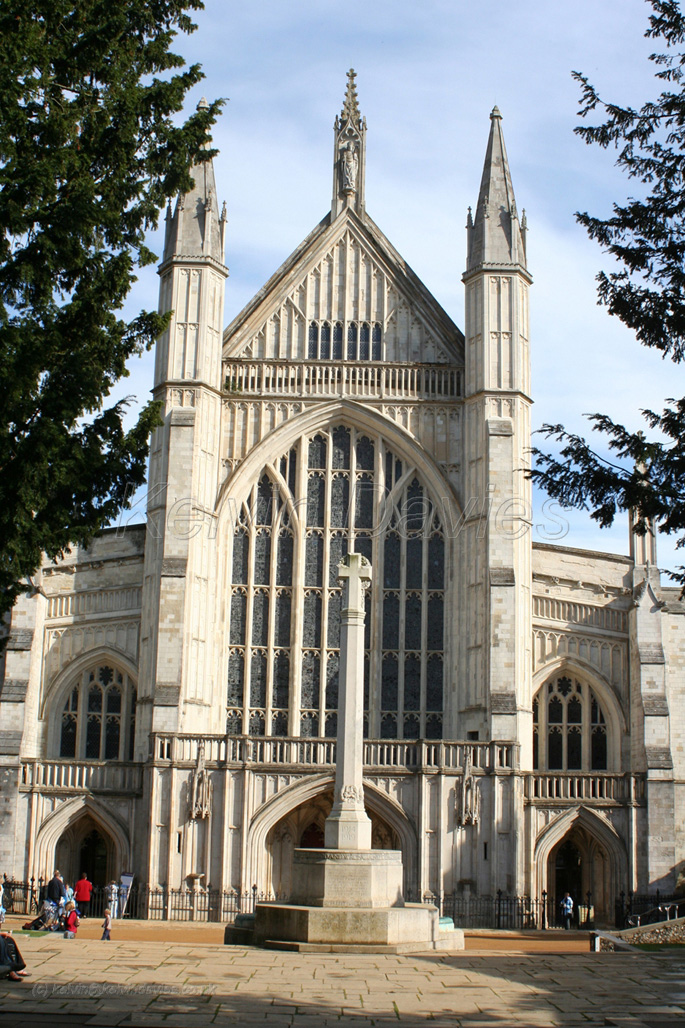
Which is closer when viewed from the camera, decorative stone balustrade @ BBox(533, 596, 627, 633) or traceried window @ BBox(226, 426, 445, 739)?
traceried window @ BBox(226, 426, 445, 739)

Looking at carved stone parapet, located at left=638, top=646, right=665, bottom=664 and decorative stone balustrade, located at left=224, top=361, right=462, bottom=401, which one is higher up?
decorative stone balustrade, located at left=224, top=361, right=462, bottom=401

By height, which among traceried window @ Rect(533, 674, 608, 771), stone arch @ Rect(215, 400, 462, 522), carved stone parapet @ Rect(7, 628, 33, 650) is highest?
stone arch @ Rect(215, 400, 462, 522)

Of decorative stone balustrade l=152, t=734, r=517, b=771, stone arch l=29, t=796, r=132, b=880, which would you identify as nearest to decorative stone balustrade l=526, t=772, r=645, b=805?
decorative stone balustrade l=152, t=734, r=517, b=771

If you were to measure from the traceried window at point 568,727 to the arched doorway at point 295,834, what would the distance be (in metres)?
5.14

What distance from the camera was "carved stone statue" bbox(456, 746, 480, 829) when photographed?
2741 centimetres

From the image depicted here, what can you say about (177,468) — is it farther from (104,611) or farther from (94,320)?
(94,320)

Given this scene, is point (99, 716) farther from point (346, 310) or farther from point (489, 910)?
point (346, 310)

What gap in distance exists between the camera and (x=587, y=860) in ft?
95.9

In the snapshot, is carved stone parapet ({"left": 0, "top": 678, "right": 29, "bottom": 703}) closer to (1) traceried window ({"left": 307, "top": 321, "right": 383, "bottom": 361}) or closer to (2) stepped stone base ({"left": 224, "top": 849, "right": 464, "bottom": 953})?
(1) traceried window ({"left": 307, "top": 321, "right": 383, "bottom": 361})

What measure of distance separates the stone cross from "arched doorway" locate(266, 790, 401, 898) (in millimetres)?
9297

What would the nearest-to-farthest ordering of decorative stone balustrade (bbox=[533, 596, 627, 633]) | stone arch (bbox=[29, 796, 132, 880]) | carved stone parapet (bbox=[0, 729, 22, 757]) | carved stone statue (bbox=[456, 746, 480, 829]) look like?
carved stone statue (bbox=[456, 746, 480, 829]) → stone arch (bbox=[29, 796, 132, 880]) → carved stone parapet (bbox=[0, 729, 22, 757]) → decorative stone balustrade (bbox=[533, 596, 627, 633])

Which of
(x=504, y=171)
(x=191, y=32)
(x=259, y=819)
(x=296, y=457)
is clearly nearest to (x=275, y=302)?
(x=296, y=457)

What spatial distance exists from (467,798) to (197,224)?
1559cm

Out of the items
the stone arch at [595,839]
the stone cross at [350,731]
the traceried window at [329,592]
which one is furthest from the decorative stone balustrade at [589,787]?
the stone cross at [350,731]
